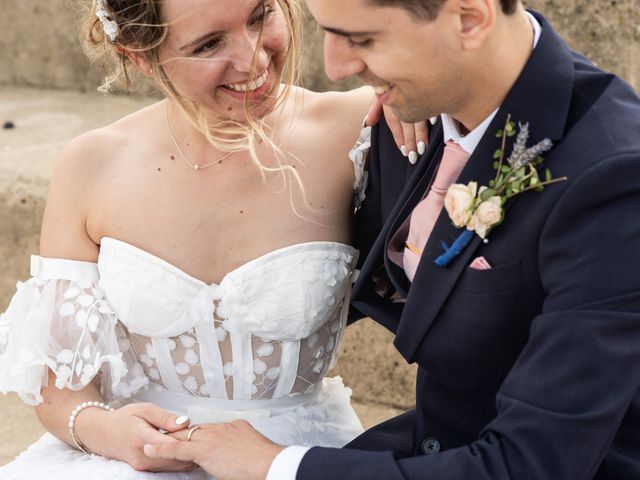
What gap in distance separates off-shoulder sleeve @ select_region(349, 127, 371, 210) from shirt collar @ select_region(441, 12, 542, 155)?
0.31 meters

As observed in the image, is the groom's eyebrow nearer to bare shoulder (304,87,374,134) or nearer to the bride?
the bride

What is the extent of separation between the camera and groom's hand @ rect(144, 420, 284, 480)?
175 cm

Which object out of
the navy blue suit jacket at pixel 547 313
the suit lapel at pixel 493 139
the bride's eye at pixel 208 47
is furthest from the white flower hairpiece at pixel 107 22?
the suit lapel at pixel 493 139

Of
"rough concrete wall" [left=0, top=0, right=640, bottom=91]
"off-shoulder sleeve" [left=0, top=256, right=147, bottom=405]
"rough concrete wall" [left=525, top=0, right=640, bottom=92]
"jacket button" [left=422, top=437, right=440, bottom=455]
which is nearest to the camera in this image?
"jacket button" [left=422, top=437, right=440, bottom=455]

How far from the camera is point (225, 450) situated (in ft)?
5.91

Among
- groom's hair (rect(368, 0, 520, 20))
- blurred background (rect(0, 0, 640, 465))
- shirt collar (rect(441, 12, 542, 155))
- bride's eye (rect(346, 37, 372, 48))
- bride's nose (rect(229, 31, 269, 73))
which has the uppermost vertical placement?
groom's hair (rect(368, 0, 520, 20))

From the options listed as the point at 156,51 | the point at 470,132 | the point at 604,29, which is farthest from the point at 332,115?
the point at 604,29

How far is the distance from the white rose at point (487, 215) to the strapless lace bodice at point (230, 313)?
53 cm

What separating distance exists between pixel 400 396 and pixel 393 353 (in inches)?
6.0

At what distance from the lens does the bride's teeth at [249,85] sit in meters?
2.00

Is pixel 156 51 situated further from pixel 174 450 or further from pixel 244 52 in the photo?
pixel 174 450

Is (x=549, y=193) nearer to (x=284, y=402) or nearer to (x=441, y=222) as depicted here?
(x=441, y=222)

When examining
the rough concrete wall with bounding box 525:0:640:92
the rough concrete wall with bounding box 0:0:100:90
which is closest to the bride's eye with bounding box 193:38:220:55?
the rough concrete wall with bounding box 525:0:640:92

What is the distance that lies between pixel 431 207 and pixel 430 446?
0.43 m
